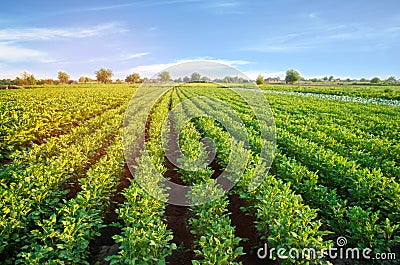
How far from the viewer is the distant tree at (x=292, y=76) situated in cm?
8888

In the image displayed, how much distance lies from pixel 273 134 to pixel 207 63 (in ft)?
11.5

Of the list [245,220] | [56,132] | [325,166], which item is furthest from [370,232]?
[56,132]

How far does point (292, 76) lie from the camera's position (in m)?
88.9

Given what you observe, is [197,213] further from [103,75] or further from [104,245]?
[103,75]

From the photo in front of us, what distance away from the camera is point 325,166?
6141 mm

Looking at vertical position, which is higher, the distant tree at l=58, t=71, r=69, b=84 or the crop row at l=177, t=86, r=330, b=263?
the distant tree at l=58, t=71, r=69, b=84

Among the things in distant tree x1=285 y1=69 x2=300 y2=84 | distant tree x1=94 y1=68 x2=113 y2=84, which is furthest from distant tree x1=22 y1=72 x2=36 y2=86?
distant tree x1=285 y1=69 x2=300 y2=84

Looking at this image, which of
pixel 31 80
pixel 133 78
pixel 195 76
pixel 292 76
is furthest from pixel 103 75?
pixel 195 76

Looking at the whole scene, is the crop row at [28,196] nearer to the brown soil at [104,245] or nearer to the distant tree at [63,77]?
the brown soil at [104,245]

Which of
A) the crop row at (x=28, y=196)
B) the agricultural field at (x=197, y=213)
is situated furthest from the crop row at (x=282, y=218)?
the crop row at (x=28, y=196)

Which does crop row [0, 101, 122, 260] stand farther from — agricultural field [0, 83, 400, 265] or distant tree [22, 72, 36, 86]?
distant tree [22, 72, 36, 86]

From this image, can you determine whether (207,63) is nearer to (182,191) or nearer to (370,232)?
(182,191)

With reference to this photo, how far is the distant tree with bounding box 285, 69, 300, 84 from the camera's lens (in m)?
88.9

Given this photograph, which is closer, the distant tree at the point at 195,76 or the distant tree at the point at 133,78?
the distant tree at the point at 195,76
